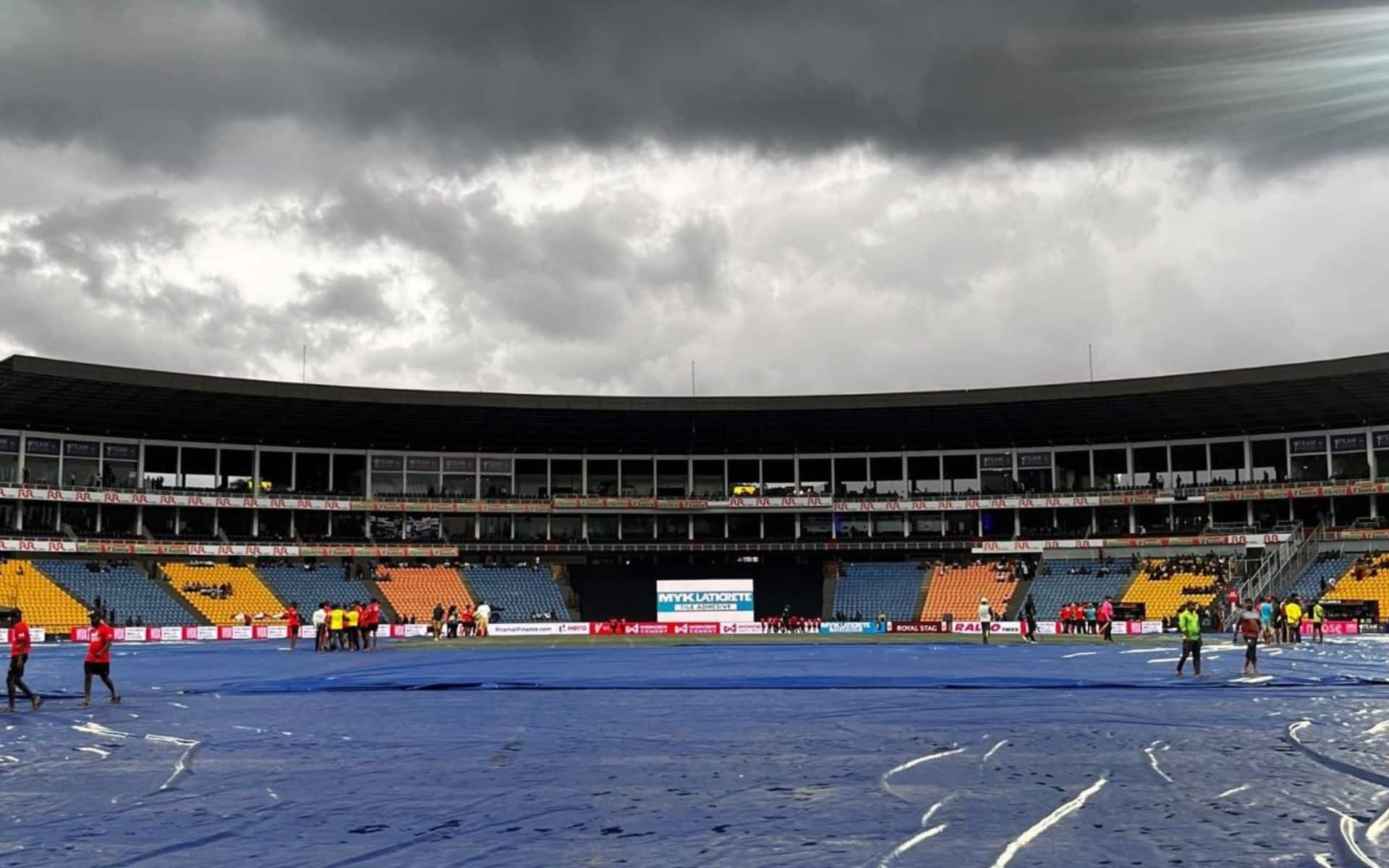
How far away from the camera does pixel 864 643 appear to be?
50.0 metres

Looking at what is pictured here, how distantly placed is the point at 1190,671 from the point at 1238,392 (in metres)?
48.0

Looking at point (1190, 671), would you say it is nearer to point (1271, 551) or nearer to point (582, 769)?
point (582, 769)

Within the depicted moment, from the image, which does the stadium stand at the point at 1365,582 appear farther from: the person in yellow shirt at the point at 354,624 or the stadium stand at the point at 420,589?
the person in yellow shirt at the point at 354,624

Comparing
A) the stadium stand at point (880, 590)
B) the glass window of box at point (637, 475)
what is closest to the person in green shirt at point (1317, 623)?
the stadium stand at point (880, 590)

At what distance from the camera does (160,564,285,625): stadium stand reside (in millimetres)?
72188

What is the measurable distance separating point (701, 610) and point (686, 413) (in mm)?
18057

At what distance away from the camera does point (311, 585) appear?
79062mm

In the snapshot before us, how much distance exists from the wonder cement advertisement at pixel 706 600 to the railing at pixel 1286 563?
27.8 metres

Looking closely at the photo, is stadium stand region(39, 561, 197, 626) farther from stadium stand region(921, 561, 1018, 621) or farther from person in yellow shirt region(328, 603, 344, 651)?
stadium stand region(921, 561, 1018, 621)

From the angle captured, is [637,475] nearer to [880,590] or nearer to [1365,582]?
[880,590]

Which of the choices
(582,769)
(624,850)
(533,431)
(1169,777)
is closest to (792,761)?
(582,769)

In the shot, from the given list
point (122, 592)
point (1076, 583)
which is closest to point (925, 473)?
point (1076, 583)

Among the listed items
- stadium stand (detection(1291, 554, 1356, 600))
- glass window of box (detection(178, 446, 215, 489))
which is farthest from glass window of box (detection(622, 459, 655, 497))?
stadium stand (detection(1291, 554, 1356, 600))

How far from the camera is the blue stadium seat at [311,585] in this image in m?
76.1
